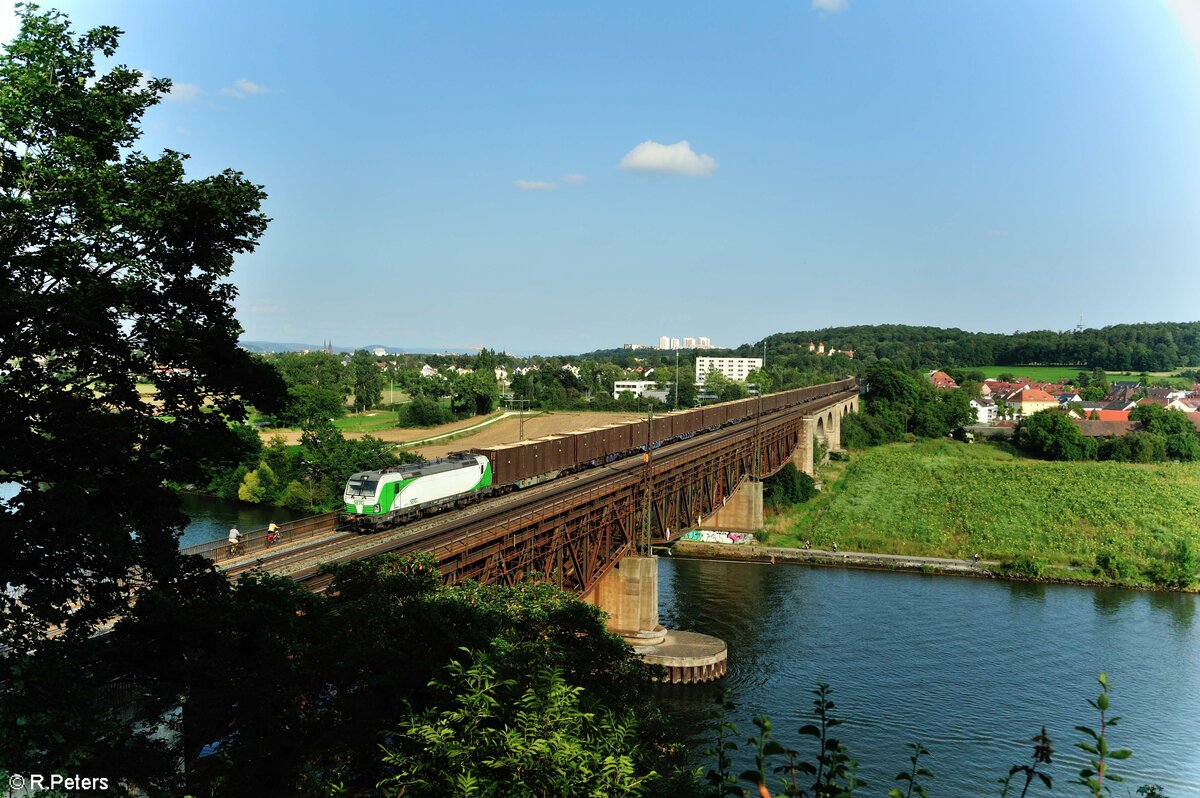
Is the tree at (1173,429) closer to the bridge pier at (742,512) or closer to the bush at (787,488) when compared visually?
the bush at (787,488)

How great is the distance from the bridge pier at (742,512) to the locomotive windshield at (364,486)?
39.0m

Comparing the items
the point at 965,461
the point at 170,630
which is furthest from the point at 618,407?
the point at 170,630

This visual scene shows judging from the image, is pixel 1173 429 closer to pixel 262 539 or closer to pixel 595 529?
pixel 595 529

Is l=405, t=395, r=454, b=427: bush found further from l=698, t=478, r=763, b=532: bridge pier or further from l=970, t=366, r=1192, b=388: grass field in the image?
l=970, t=366, r=1192, b=388: grass field

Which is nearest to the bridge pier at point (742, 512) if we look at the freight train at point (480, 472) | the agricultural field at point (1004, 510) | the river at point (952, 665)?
the agricultural field at point (1004, 510)

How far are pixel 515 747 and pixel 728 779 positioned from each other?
111 inches

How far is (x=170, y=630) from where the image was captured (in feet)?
45.2

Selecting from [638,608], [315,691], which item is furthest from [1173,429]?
[315,691]

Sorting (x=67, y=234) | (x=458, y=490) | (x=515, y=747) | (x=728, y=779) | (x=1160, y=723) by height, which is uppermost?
(x=67, y=234)

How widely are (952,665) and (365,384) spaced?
4871 inches

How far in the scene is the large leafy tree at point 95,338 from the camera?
514 inches

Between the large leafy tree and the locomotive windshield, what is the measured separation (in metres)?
20.3

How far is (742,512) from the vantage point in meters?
70.7

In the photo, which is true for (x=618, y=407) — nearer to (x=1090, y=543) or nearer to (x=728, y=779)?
(x=1090, y=543)
